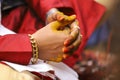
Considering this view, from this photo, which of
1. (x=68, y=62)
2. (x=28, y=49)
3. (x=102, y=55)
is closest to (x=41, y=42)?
(x=28, y=49)

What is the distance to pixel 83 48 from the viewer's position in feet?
3.72

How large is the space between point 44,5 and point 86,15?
174 mm

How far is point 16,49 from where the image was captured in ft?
2.63

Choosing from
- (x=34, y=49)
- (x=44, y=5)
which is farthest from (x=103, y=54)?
(x=34, y=49)

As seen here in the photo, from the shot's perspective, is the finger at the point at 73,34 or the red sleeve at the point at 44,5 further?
the red sleeve at the point at 44,5

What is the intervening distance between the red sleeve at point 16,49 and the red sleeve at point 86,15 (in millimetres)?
313

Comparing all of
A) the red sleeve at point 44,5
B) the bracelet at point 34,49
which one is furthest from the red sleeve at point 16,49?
the red sleeve at point 44,5

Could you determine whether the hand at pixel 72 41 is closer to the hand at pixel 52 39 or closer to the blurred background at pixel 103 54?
the hand at pixel 52 39

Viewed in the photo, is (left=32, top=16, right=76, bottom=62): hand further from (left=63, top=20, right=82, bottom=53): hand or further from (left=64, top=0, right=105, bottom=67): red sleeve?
(left=64, top=0, right=105, bottom=67): red sleeve

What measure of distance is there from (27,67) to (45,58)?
8cm

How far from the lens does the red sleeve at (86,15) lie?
3.63 ft

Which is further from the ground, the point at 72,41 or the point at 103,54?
the point at 72,41

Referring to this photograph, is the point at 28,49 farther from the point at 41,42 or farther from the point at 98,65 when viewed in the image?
the point at 98,65

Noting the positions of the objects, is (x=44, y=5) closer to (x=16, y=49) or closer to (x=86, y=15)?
(x=86, y=15)
